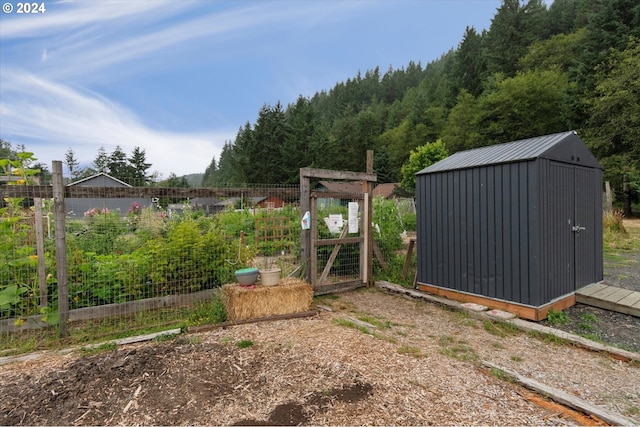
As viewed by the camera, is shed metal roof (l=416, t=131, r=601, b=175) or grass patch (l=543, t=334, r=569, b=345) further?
shed metal roof (l=416, t=131, r=601, b=175)

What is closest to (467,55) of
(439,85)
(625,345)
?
(439,85)

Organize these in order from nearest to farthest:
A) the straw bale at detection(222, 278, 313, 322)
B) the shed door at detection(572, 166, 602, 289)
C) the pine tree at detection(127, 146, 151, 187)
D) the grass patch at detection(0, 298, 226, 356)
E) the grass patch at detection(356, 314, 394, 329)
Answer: the grass patch at detection(0, 298, 226, 356) → the straw bale at detection(222, 278, 313, 322) → the grass patch at detection(356, 314, 394, 329) → the shed door at detection(572, 166, 602, 289) → the pine tree at detection(127, 146, 151, 187)

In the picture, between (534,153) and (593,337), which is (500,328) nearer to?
(593,337)

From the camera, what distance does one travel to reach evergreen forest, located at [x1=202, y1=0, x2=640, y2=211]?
18.6 m

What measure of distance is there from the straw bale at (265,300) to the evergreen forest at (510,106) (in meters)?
20.6

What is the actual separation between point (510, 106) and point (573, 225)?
24.4 metres

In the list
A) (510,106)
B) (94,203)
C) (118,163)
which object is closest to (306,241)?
(94,203)

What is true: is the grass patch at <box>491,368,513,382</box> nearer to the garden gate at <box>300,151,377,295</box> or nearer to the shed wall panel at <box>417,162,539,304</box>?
the shed wall panel at <box>417,162,539,304</box>

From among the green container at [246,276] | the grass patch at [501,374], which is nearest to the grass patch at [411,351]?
the grass patch at [501,374]

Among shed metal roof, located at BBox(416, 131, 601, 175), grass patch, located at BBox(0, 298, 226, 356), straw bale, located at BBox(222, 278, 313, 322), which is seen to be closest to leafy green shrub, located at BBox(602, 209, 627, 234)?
shed metal roof, located at BBox(416, 131, 601, 175)

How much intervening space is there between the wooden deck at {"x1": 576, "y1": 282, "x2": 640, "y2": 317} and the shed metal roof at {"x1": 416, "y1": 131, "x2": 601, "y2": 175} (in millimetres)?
1886

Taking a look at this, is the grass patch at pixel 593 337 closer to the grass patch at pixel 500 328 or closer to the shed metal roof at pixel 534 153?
the grass patch at pixel 500 328

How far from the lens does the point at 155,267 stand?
421 cm

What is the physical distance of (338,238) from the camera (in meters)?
5.59
